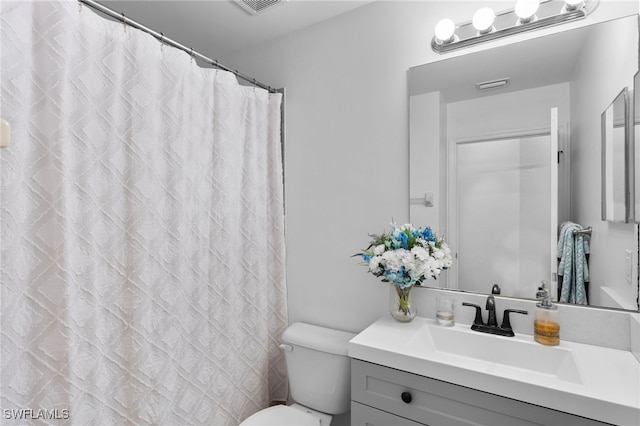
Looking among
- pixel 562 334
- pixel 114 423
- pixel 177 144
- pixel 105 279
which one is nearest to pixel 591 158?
pixel 562 334

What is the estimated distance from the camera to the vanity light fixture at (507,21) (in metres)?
1.36

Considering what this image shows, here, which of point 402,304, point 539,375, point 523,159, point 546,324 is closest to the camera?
point 539,375

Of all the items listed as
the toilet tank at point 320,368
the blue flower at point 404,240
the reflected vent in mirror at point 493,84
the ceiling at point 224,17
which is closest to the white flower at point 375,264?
the blue flower at point 404,240

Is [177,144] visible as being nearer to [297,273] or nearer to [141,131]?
[141,131]

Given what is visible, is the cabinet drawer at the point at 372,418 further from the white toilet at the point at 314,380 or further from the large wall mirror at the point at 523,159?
the large wall mirror at the point at 523,159

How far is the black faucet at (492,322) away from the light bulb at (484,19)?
1.16 metres

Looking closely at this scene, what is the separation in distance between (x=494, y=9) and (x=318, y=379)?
6.19ft

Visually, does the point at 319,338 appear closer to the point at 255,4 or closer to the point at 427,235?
the point at 427,235

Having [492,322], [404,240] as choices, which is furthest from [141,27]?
[492,322]

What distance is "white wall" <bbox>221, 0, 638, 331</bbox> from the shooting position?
172 cm

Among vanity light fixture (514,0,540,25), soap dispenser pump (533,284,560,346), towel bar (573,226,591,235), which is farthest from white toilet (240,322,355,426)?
vanity light fixture (514,0,540,25)

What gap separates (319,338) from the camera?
1.76 m

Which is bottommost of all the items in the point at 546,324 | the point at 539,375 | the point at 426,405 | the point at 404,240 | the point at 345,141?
the point at 426,405

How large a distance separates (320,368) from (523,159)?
52.5 inches
